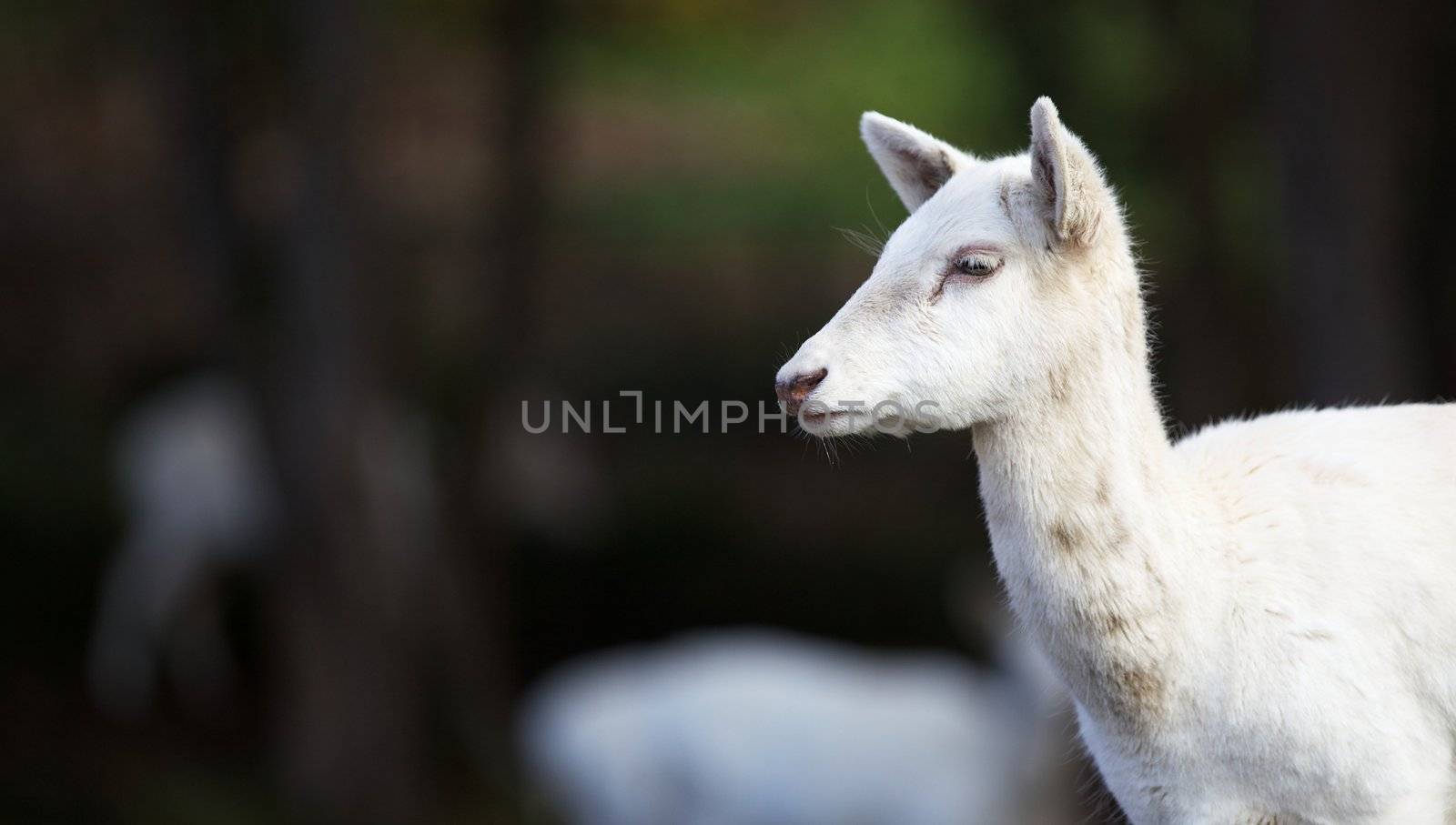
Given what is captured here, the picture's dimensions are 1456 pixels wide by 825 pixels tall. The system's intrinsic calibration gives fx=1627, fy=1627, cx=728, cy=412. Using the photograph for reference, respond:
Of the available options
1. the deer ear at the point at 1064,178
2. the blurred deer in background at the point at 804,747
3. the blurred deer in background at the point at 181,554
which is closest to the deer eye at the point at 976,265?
the deer ear at the point at 1064,178

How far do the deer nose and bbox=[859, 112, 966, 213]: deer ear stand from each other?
Answer: 64cm

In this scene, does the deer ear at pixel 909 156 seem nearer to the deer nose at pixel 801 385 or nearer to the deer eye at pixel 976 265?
the deer eye at pixel 976 265

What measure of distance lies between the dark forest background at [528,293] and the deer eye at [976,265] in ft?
7.75

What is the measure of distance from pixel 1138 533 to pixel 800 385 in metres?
0.69

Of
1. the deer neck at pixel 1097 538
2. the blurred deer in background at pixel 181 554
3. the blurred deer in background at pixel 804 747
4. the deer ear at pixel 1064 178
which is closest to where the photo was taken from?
the deer ear at pixel 1064 178

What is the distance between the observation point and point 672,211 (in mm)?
18078

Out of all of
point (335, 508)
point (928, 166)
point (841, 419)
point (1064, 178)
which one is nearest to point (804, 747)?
point (335, 508)

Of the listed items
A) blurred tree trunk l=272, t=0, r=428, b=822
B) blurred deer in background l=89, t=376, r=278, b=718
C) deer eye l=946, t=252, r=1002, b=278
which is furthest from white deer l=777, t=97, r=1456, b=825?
blurred deer in background l=89, t=376, r=278, b=718

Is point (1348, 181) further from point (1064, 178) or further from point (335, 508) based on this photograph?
point (335, 508)

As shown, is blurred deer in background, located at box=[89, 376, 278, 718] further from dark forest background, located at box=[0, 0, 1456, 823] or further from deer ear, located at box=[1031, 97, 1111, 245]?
deer ear, located at box=[1031, 97, 1111, 245]

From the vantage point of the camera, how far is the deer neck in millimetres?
2961

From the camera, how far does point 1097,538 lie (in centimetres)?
297

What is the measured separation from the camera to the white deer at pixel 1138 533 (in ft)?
9.40

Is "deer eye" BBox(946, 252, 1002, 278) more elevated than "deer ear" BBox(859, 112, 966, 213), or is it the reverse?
"deer ear" BBox(859, 112, 966, 213)
